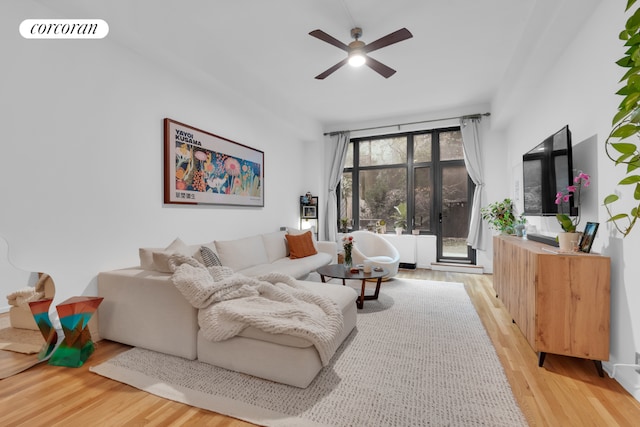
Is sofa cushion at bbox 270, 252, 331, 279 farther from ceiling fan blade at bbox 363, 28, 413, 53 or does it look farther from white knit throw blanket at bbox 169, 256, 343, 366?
ceiling fan blade at bbox 363, 28, 413, 53

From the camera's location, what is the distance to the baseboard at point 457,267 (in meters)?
5.00

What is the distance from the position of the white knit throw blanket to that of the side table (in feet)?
2.15

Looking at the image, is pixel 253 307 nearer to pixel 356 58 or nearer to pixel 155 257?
pixel 155 257

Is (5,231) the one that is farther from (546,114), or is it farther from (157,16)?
(546,114)

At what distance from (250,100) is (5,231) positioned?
300cm

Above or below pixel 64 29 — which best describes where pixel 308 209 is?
below

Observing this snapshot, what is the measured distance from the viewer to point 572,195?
232 cm

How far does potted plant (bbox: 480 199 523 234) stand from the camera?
3.85 meters

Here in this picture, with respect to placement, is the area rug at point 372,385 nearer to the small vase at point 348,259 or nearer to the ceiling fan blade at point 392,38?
the small vase at point 348,259

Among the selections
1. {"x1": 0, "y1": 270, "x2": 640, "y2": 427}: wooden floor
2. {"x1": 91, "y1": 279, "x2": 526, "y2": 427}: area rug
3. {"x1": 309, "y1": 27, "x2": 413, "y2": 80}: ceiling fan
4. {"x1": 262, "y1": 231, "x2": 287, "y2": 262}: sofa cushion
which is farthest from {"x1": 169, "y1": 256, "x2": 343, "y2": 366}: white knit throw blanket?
{"x1": 309, "y1": 27, "x2": 413, "y2": 80}: ceiling fan

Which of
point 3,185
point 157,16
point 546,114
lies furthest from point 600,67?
point 3,185

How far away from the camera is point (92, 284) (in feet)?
7.98

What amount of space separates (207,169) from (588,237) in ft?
12.1

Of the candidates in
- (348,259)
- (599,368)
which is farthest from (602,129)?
(348,259)
